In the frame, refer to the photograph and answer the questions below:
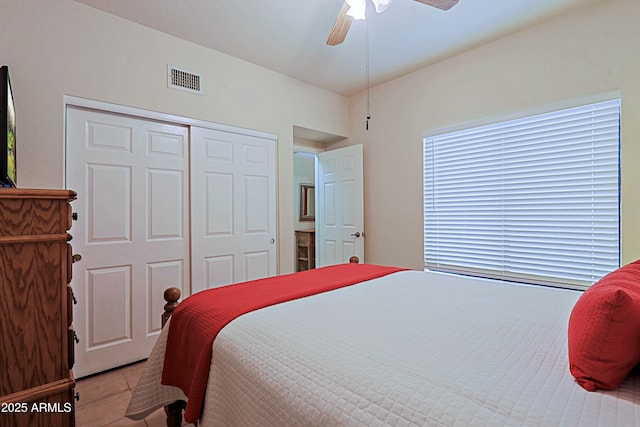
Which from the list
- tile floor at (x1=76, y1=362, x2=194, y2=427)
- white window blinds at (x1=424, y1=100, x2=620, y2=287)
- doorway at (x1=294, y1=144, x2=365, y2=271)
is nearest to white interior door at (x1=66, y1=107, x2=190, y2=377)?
tile floor at (x1=76, y1=362, x2=194, y2=427)

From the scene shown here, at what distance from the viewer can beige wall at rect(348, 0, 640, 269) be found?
2186 millimetres

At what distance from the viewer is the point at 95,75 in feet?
7.70

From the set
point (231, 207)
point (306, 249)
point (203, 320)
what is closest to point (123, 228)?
point (231, 207)

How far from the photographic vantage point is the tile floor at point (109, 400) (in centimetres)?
182

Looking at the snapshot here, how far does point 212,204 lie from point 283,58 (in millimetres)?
1587

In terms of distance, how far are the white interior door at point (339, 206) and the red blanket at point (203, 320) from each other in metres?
2.01

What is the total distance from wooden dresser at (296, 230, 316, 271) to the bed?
3550 millimetres

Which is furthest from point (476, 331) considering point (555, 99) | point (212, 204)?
point (212, 204)

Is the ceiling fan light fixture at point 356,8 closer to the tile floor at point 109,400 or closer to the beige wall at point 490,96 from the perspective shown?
the beige wall at point 490,96

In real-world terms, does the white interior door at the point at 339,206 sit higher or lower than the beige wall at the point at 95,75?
lower

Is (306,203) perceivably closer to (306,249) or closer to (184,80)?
(306,249)

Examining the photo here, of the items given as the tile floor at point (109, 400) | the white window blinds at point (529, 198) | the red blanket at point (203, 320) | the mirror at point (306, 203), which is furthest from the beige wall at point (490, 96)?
the tile floor at point (109, 400)

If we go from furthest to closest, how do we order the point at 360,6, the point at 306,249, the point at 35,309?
the point at 306,249 → the point at 360,6 → the point at 35,309

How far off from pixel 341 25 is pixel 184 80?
1.54 meters
